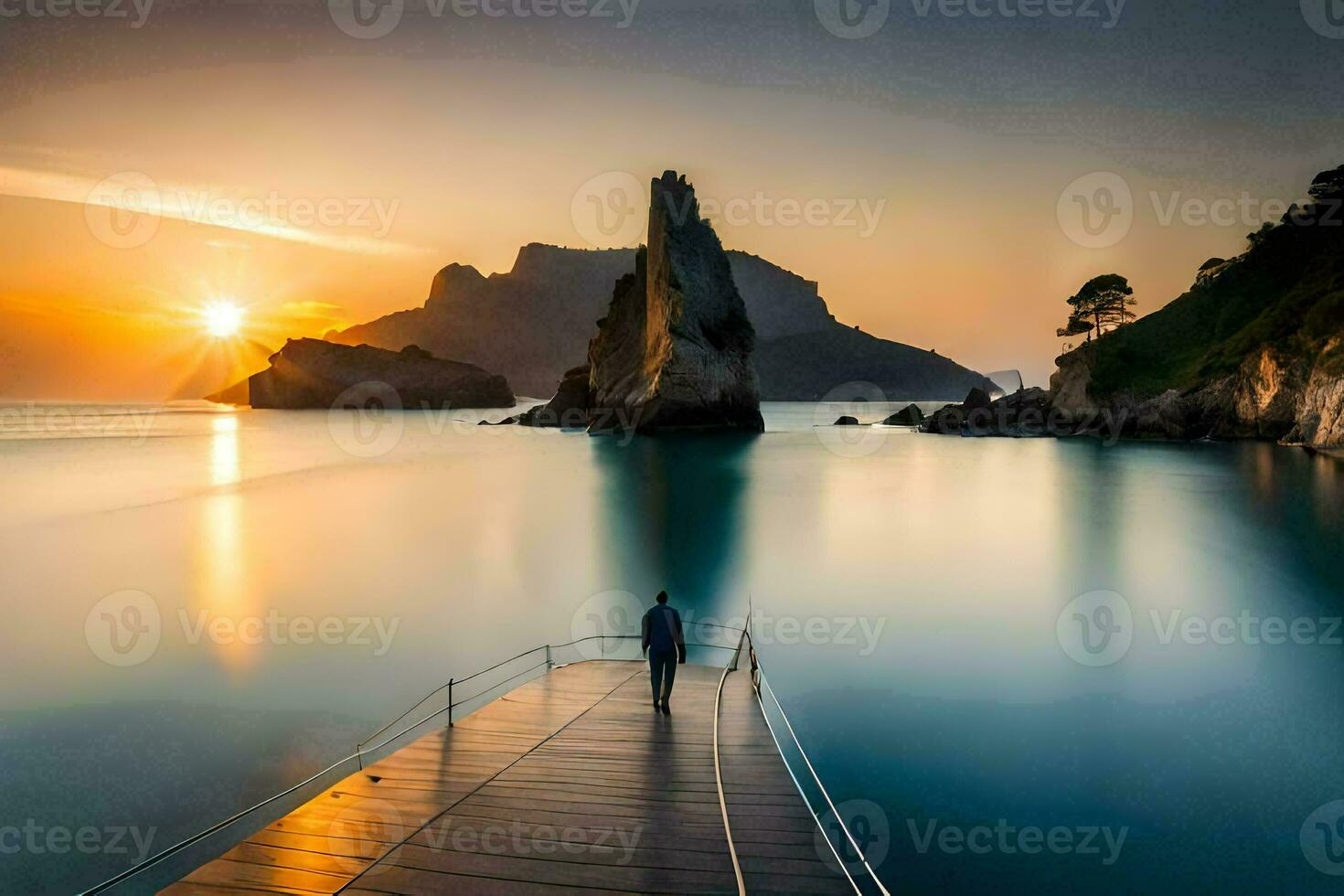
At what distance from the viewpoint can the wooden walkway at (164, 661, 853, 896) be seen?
5.71 metres

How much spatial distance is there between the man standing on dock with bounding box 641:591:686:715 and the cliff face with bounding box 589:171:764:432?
64.2 metres

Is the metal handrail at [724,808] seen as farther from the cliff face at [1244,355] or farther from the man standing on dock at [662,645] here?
the cliff face at [1244,355]

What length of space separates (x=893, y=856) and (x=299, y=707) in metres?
9.69

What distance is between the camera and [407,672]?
14344mm

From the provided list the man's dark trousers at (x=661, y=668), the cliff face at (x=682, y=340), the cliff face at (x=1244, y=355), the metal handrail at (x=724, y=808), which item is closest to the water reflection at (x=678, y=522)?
the man's dark trousers at (x=661, y=668)

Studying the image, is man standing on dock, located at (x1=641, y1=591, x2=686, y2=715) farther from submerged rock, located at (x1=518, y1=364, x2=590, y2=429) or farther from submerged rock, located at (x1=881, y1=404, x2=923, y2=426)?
submerged rock, located at (x1=881, y1=404, x2=923, y2=426)

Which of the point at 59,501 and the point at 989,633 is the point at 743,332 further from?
the point at 989,633

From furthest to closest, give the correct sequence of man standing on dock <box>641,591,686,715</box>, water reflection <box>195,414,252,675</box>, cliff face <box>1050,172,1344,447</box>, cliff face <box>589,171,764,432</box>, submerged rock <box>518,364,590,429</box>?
submerged rock <box>518,364,590,429</box>
cliff face <box>589,171,764,432</box>
cliff face <box>1050,172,1344,447</box>
water reflection <box>195,414,252,675</box>
man standing on dock <box>641,591,686,715</box>

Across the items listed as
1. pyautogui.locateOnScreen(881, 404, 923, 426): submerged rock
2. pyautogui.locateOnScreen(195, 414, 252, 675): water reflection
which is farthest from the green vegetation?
Result: pyautogui.locateOnScreen(195, 414, 252, 675): water reflection

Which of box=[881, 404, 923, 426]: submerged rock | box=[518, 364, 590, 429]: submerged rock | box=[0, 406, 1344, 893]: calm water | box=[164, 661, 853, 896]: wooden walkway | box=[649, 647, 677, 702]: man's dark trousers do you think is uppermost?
box=[518, 364, 590, 429]: submerged rock

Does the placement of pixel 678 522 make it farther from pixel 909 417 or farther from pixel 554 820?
pixel 909 417

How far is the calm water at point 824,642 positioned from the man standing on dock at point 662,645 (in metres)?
2.42

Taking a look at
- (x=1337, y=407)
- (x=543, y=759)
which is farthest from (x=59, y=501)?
(x=1337, y=407)

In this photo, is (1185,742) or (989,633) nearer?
(1185,742)
